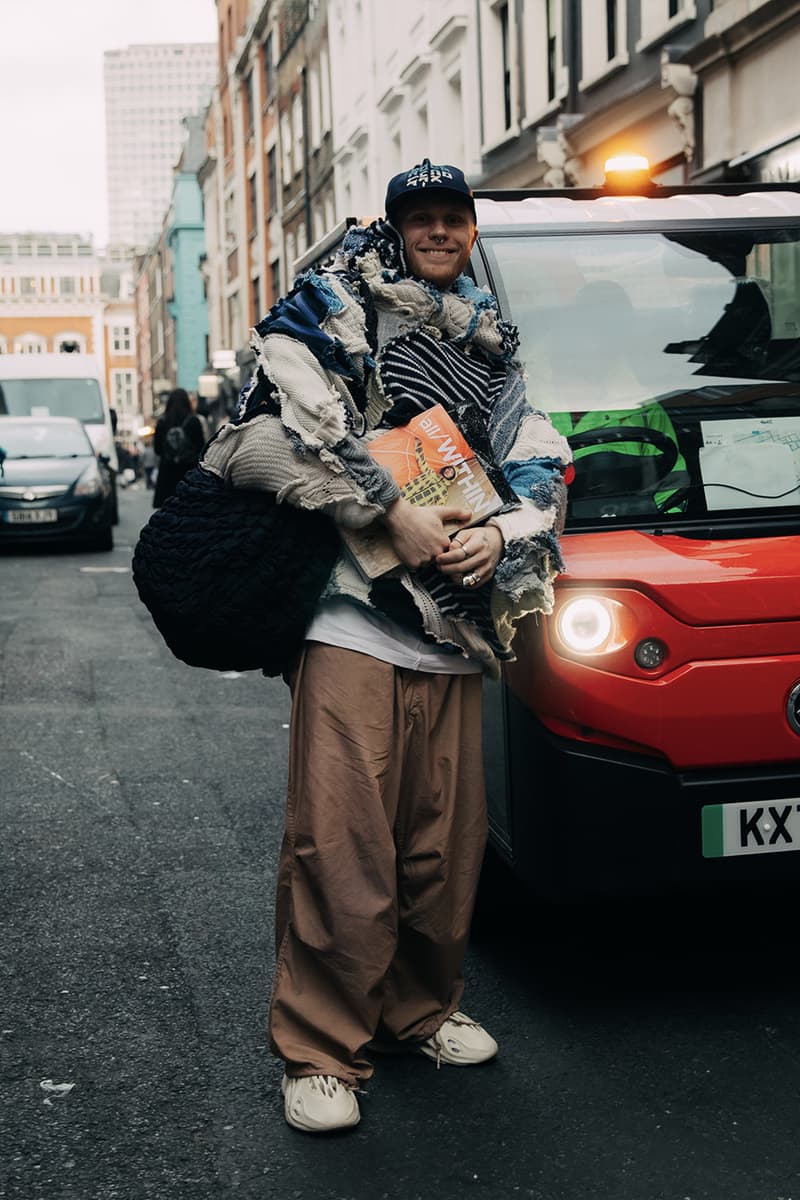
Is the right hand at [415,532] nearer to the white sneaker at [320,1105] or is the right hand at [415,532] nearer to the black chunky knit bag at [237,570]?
the black chunky knit bag at [237,570]

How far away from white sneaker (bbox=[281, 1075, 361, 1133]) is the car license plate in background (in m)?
0.92

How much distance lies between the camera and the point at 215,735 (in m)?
7.30

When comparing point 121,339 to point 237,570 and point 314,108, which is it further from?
point 237,570

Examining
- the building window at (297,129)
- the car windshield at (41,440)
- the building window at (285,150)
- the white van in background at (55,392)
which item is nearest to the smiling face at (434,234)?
the car windshield at (41,440)

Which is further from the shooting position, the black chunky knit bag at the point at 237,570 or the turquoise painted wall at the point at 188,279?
the turquoise painted wall at the point at 188,279

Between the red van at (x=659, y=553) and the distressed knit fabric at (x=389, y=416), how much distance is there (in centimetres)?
25

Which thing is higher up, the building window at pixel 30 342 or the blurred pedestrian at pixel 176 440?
the building window at pixel 30 342

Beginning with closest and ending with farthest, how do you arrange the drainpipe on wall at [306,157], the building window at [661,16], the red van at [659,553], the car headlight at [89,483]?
1. the red van at [659,553]
2. the building window at [661,16]
3. the car headlight at [89,483]
4. the drainpipe on wall at [306,157]

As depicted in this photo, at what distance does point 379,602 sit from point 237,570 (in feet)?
0.97

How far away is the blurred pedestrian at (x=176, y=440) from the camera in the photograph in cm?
1346

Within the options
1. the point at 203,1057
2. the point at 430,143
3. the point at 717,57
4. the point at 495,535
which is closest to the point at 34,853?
the point at 203,1057

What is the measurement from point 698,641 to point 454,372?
0.77 m

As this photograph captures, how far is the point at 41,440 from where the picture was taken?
18812 mm

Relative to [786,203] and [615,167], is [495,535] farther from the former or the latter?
[615,167]
